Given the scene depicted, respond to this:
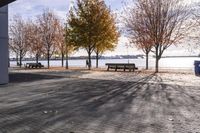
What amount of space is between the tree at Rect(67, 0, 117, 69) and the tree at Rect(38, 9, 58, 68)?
12.1m

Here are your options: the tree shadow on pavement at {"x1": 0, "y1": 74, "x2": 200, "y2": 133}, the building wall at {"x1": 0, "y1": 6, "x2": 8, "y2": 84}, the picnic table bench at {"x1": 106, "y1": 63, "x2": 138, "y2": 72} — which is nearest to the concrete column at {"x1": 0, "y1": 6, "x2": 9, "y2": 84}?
the building wall at {"x1": 0, "y1": 6, "x2": 8, "y2": 84}

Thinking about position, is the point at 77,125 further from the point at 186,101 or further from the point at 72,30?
the point at 72,30

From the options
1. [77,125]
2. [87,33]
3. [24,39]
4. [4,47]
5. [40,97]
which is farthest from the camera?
[24,39]

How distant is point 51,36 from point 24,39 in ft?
27.0

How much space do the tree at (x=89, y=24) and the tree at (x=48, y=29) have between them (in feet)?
39.5

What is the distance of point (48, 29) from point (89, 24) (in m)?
15.0

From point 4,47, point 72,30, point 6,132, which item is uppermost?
point 72,30

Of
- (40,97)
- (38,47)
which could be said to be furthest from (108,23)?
(40,97)

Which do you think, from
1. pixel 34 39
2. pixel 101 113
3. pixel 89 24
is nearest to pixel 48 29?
pixel 34 39

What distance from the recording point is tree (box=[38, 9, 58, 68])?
53500 millimetres

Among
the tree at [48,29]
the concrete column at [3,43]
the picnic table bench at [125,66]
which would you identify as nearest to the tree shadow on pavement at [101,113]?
the concrete column at [3,43]

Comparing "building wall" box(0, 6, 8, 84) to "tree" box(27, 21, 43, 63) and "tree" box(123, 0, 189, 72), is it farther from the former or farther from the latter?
"tree" box(27, 21, 43, 63)

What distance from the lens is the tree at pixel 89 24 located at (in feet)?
132

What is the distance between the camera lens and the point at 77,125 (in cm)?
829
